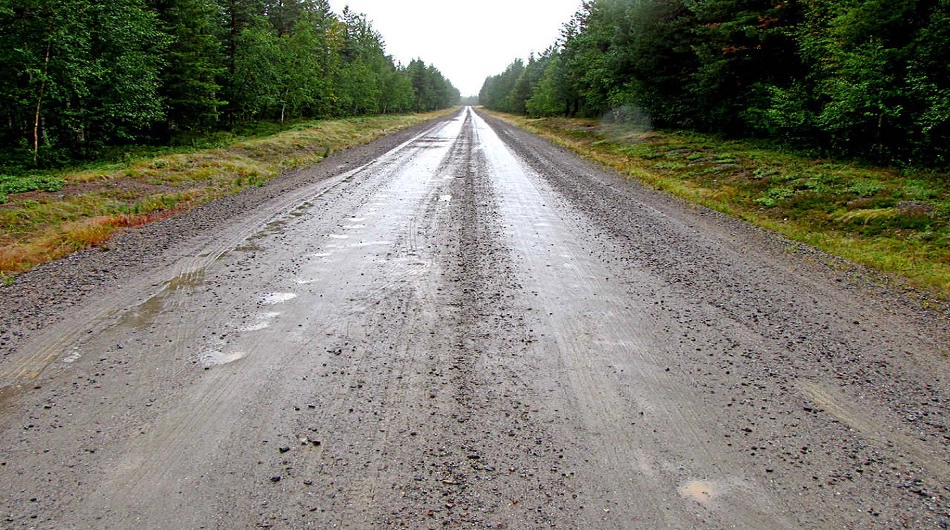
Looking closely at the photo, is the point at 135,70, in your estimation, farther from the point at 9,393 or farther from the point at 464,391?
the point at 464,391

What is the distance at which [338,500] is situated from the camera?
2473 mm

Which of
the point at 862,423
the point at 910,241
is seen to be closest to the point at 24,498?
the point at 862,423

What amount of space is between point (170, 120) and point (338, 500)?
2733cm

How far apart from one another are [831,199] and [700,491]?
1025 cm

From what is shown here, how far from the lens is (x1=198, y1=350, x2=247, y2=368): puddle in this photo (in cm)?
382

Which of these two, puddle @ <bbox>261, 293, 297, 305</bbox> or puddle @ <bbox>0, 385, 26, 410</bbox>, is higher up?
puddle @ <bbox>261, 293, 297, 305</bbox>

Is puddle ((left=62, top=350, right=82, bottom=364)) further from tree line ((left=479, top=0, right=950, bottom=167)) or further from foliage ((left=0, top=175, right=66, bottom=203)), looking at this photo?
tree line ((left=479, top=0, right=950, bottom=167))

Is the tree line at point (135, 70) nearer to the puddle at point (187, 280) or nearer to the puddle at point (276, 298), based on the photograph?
the puddle at point (187, 280)

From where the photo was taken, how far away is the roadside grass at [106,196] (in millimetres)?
7164

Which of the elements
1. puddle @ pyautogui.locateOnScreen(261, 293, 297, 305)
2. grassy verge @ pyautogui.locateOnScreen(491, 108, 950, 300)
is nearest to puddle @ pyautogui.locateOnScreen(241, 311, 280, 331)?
puddle @ pyautogui.locateOnScreen(261, 293, 297, 305)

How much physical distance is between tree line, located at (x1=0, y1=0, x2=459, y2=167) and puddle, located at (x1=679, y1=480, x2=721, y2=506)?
19.7 m

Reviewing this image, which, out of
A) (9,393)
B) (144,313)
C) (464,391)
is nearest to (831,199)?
(464,391)

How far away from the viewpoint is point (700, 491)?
102 inches

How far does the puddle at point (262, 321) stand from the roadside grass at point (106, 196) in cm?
353
